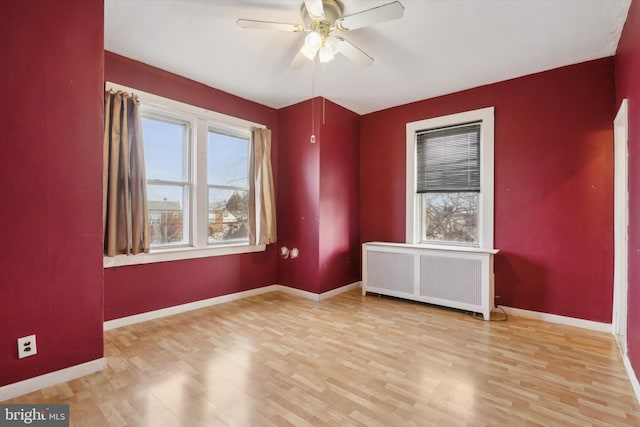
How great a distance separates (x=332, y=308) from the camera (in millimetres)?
3561

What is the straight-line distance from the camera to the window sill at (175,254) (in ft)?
9.31

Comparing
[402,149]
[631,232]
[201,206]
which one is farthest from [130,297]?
[631,232]

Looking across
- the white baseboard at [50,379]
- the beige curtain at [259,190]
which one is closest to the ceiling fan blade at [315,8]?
the beige curtain at [259,190]

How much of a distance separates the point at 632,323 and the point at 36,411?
150 inches

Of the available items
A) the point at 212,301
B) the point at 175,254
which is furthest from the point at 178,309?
the point at 175,254

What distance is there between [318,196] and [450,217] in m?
1.78

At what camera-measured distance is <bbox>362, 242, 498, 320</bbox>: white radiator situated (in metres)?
3.20

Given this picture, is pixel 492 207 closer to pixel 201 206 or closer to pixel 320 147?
pixel 320 147

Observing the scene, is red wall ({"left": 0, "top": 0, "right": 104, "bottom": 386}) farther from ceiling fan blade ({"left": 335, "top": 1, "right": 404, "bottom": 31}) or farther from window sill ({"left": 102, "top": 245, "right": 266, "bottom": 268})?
ceiling fan blade ({"left": 335, "top": 1, "right": 404, "bottom": 31})

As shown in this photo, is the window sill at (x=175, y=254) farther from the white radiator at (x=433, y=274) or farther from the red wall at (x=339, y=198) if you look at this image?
the white radiator at (x=433, y=274)

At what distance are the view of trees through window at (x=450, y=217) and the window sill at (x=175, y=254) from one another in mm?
2362

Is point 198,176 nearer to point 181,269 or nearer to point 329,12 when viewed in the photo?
point 181,269

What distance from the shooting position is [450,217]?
3.88 metres

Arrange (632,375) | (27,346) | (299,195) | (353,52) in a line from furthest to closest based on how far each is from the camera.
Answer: (299,195) → (353,52) → (632,375) → (27,346)
